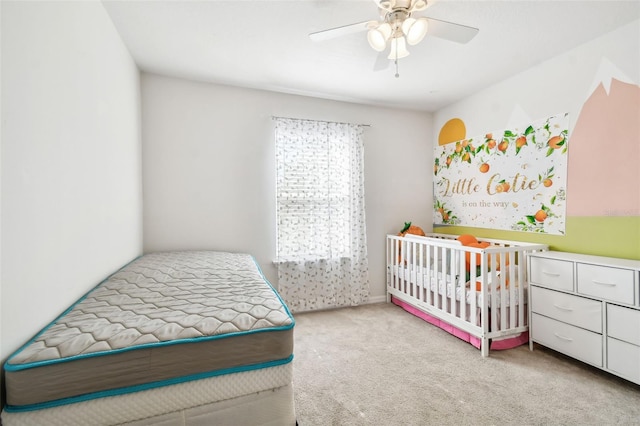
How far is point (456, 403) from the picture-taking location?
1.59 m

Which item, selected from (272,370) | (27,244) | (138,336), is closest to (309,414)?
(272,370)

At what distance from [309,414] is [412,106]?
3283 millimetres

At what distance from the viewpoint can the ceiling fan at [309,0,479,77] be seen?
145cm

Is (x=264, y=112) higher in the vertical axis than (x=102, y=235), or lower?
higher

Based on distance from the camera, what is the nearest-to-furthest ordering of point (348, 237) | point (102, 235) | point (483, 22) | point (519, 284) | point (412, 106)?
1. point (102, 235)
2. point (483, 22)
3. point (519, 284)
4. point (348, 237)
5. point (412, 106)

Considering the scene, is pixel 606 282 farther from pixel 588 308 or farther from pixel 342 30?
pixel 342 30

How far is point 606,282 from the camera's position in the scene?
180cm

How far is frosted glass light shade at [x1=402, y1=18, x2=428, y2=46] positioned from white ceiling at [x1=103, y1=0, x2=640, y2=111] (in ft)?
1.17

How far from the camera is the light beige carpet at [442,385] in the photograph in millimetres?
1492

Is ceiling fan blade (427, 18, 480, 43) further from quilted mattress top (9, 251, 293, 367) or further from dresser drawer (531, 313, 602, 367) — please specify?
dresser drawer (531, 313, 602, 367)

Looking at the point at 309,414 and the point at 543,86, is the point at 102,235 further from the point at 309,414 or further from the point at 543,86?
the point at 543,86

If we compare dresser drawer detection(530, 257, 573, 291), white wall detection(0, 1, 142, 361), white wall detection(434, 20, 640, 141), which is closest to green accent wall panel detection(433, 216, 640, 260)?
dresser drawer detection(530, 257, 573, 291)

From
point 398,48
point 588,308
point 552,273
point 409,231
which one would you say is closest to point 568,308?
point 588,308

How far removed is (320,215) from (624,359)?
2.44 m
